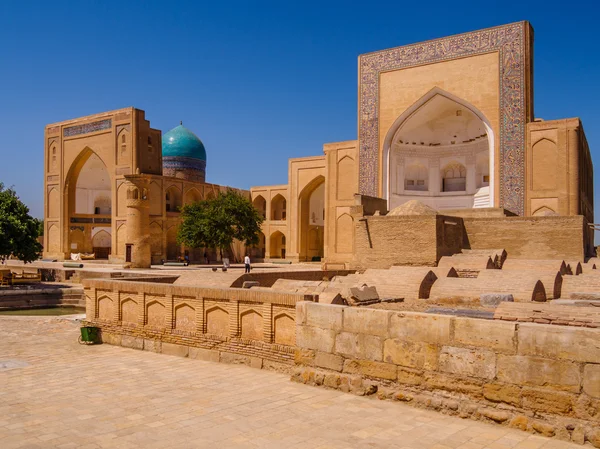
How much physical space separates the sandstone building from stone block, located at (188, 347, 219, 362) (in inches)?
365

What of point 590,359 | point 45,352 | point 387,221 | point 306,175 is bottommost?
point 45,352

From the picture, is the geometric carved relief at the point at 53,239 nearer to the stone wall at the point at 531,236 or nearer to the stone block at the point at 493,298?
the stone wall at the point at 531,236

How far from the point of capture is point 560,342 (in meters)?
4.21

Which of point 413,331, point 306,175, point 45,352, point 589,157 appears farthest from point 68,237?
point 413,331

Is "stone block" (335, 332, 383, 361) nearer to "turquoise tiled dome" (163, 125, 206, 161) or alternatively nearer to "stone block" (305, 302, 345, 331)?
"stone block" (305, 302, 345, 331)

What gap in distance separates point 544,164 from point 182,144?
23.8 meters

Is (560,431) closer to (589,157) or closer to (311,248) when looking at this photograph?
(589,157)

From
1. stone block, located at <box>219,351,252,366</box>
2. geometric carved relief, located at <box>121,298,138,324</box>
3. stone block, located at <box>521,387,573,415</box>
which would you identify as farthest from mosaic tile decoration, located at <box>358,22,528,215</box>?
stone block, located at <box>521,387,573,415</box>

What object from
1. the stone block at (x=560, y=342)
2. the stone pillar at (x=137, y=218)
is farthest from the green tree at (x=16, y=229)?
the stone block at (x=560, y=342)

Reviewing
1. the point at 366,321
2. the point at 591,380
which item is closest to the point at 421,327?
the point at 366,321

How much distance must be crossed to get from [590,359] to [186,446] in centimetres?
301

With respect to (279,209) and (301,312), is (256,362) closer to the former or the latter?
(301,312)

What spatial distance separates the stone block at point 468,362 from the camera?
457cm

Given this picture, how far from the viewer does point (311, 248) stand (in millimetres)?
33812
